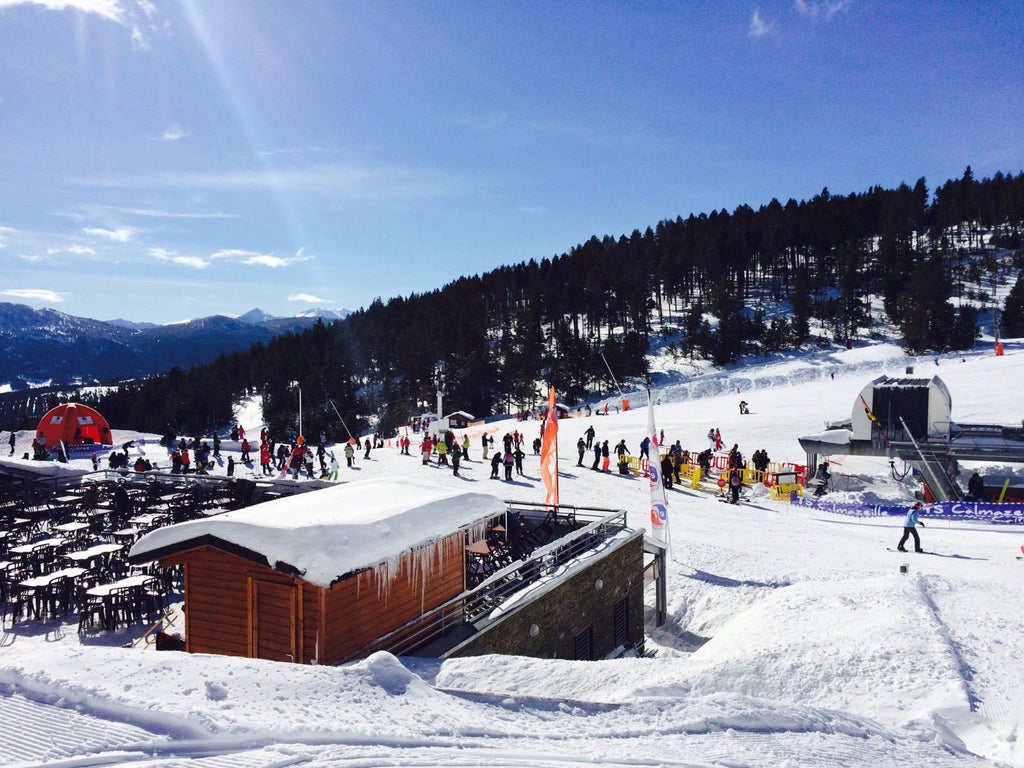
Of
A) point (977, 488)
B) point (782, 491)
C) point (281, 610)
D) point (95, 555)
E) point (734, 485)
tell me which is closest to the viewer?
point (281, 610)

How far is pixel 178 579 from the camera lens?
1414 centimetres

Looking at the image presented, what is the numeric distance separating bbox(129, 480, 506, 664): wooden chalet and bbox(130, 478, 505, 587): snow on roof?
0.01 m

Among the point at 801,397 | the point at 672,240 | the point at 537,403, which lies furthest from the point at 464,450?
the point at 672,240

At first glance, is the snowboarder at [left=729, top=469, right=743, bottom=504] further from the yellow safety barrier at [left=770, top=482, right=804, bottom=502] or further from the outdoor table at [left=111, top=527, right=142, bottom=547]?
the outdoor table at [left=111, top=527, right=142, bottom=547]

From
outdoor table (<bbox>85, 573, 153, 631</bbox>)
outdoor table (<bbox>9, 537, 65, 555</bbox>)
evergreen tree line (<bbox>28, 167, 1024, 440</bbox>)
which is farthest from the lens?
evergreen tree line (<bbox>28, 167, 1024, 440</bbox>)

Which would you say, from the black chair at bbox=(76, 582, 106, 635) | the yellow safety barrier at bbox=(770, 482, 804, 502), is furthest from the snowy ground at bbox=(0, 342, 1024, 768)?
the yellow safety barrier at bbox=(770, 482, 804, 502)

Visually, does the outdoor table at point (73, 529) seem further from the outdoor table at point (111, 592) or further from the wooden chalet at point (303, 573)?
the wooden chalet at point (303, 573)

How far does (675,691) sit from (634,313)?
69.7 m

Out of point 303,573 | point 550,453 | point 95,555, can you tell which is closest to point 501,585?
point 303,573

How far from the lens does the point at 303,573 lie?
7996mm

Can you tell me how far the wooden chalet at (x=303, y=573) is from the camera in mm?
8289

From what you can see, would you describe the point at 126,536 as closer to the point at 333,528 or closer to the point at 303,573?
the point at 333,528

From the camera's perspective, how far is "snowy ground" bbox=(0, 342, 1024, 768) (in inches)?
200

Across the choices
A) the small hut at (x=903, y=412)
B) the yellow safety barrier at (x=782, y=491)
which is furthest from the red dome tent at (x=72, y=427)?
the small hut at (x=903, y=412)
